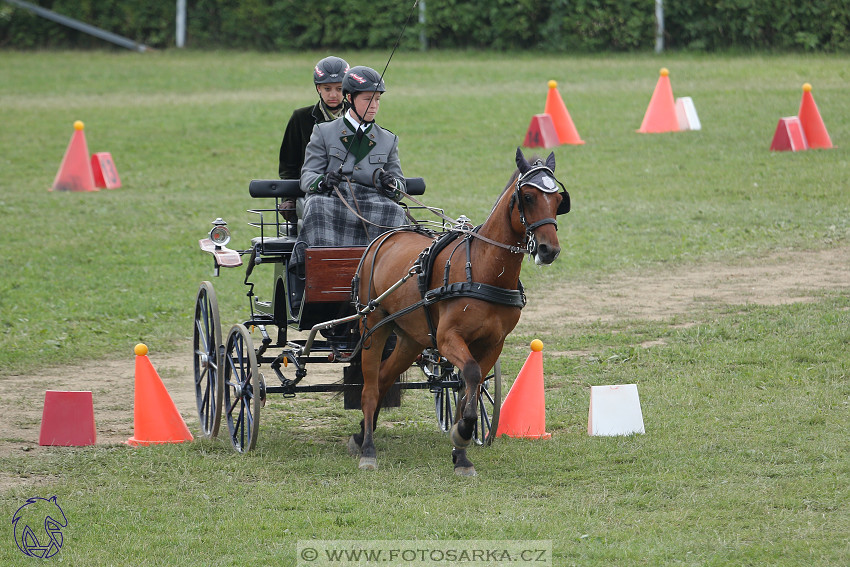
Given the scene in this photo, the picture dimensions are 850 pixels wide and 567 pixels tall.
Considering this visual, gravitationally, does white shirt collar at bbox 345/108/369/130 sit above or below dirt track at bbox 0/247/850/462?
above

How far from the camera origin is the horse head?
5980 mm

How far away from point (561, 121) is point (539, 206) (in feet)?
43.2

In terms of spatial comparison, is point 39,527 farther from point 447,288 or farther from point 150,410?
point 447,288

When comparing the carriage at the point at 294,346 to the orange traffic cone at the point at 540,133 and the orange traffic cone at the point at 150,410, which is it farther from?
the orange traffic cone at the point at 540,133

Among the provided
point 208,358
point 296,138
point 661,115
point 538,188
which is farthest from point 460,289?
point 661,115

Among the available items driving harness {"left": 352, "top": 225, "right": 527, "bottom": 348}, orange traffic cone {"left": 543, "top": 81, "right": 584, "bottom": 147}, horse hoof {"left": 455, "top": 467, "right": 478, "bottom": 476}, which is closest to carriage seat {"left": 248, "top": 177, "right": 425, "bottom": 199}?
driving harness {"left": 352, "top": 225, "right": 527, "bottom": 348}

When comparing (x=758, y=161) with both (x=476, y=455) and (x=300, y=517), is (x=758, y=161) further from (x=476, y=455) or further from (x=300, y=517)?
(x=300, y=517)

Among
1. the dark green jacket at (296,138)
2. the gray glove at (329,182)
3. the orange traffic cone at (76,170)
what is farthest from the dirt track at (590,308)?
the orange traffic cone at (76,170)

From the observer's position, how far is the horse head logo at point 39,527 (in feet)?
18.5

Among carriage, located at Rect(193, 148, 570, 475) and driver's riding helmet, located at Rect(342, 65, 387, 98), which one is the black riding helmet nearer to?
driver's riding helmet, located at Rect(342, 65, 387, 98)

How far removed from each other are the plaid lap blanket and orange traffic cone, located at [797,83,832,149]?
11543mm

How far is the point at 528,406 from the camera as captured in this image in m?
7.56

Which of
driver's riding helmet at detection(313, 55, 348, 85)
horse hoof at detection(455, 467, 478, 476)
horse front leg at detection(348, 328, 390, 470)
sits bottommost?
horse hoof at detection(455, 467, 478, 476)

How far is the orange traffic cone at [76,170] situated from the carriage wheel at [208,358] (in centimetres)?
983
